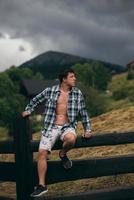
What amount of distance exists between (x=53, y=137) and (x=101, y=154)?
387cm

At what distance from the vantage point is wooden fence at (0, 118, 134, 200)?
23.6ft

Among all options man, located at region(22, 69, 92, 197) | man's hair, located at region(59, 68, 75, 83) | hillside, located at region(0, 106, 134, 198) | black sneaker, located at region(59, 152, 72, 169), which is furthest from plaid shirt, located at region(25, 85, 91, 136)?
hillside, located at region(0, 106, 134, 198)

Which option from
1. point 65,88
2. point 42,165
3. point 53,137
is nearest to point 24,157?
point 42,165

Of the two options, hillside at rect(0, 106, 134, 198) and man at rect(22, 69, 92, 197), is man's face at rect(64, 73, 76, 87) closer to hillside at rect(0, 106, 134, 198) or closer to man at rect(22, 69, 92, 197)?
man at rect(22, 69, 92, 197)

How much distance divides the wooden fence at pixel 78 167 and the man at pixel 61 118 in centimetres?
14

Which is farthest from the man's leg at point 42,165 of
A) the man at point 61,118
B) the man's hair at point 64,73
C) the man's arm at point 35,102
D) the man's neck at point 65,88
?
the man's hair at point 64,73

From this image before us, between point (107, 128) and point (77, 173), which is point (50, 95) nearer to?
point (77, 173)

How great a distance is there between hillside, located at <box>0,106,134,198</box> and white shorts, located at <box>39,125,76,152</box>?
0.78 m

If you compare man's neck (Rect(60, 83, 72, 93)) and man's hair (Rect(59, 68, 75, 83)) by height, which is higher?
man's hair (Rect(59, 68, 75, 83))

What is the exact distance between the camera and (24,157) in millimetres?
7312

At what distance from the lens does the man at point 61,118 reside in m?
6.93

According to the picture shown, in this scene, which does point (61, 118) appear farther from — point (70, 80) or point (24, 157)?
point (24, 157)

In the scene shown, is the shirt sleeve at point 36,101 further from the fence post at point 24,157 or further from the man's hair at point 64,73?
the man's hair at point 64,73

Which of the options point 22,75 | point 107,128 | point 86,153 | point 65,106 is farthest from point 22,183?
point 22,75
